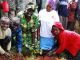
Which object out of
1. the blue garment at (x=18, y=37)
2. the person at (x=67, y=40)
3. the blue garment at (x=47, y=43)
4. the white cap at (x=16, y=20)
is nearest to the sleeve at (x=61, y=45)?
the person at (x=67, y=40)

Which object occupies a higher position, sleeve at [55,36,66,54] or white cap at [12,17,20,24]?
white cap at [12,17,20,24]

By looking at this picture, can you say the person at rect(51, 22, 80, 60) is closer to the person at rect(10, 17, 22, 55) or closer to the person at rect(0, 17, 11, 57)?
the person at rect(10, 17, 22, 55)

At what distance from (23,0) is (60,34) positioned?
1.26m

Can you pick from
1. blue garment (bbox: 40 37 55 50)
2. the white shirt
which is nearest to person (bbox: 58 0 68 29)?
the white shirt

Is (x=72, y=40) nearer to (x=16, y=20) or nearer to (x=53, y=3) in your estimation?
(x=16, y=20)

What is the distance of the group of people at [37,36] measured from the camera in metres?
6.34

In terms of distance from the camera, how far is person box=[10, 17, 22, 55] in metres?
6.45

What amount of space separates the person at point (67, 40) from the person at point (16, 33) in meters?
0.65

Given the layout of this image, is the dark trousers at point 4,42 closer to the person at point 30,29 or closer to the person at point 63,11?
the person at point 30,29

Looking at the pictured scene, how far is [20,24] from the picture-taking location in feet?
21.5

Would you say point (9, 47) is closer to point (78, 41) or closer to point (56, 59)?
point (56, 59)

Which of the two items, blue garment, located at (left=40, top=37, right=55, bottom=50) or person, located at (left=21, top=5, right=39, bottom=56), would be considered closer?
person, located at (left=21, top=5, right=39, bottom=56)

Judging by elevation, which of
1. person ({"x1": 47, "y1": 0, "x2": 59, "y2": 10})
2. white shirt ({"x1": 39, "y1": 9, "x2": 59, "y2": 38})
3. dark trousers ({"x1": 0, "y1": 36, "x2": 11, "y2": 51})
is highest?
person ({"x1": 47, "y1": 0, "x2": 59, "y2": 10})

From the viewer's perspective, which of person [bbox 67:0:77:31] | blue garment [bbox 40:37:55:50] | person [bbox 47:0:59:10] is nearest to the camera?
blue garment [bbox 40:37:55:50]
